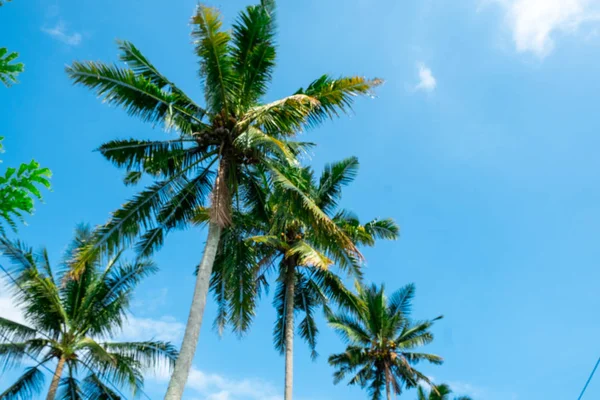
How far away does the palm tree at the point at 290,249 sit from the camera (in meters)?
10.6

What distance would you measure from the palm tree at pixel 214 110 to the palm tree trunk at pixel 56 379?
6781 millimetres

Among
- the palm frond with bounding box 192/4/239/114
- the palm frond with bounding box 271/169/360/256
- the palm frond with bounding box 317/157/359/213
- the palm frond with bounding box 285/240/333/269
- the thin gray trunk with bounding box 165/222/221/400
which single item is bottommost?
the thin gray trunk with bounding box 165/222/221/400

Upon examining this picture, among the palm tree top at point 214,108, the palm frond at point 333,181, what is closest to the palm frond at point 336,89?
the palm tree top at point 214,108

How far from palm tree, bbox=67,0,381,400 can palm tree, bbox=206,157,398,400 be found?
871 mm

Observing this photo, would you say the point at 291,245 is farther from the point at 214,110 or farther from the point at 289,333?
the point at 214,110

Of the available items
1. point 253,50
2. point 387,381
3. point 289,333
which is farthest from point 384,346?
point 253,50

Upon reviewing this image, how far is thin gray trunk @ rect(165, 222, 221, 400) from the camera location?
7.98 meters

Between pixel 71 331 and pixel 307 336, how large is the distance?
828cm

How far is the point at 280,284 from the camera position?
18828 millimetres

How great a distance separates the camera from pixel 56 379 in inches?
587

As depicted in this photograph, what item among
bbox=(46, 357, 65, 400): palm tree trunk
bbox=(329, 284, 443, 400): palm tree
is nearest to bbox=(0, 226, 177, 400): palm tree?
bbox=(46, 357, 65, 400): palm tree trunk

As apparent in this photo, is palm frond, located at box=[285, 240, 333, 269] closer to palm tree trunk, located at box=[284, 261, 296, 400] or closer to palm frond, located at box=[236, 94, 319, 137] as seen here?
palm tree trunk, located at box=[284, 261, 296, 400]

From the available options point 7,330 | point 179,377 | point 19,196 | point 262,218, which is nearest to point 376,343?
point 262,218

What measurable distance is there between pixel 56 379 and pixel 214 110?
9.92 m
